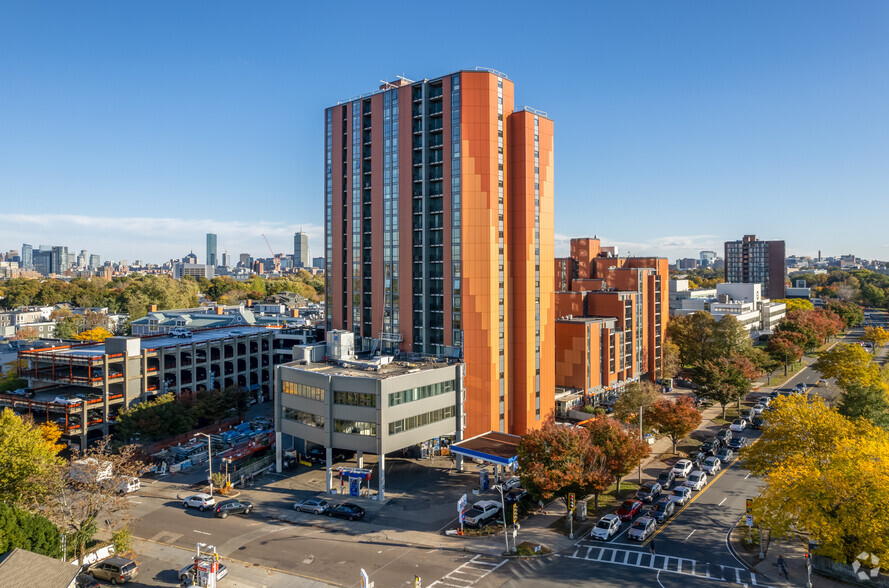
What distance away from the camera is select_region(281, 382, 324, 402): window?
2488 inches

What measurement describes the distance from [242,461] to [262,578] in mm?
29965

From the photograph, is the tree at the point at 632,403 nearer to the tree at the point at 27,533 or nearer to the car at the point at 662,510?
the car at the point at 662,510

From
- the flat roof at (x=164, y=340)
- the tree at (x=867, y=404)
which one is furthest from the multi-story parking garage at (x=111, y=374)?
the tree at (x=867, y=404)

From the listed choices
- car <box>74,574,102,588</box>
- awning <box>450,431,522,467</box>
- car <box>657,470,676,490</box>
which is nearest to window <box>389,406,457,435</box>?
awning <box>450,431,522,467</box>

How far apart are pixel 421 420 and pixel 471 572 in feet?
77.5

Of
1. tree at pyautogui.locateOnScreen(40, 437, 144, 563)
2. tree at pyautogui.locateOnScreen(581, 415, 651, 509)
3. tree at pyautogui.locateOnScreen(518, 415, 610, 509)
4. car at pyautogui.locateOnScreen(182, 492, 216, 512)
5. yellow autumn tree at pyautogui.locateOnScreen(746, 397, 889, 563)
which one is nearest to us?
yellow autumn tree at pyautogui.locateOnScreen(746, 397, 889, 563)

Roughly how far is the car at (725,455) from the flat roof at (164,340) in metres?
79.5

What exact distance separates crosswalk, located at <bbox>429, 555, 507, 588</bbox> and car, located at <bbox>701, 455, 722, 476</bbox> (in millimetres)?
32238

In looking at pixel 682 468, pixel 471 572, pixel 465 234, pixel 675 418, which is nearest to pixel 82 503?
pixel 471 572

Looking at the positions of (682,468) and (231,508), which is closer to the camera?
(231,508)

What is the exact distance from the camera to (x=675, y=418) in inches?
2638

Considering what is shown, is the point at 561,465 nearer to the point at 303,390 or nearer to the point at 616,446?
the point at 616,446

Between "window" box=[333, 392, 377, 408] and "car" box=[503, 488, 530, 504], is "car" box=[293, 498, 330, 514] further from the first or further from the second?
"car" box=[503, 488, 530, 504]

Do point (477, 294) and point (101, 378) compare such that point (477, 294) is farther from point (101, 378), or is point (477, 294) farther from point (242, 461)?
point (101, 378)
